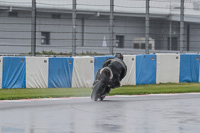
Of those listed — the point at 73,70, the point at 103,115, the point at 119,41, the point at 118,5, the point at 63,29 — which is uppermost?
the point at 118,5

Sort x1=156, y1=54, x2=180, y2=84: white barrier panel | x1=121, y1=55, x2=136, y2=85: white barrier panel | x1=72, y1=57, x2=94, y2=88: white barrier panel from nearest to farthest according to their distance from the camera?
x1=72, y1=57, x2=94, y2=88: white barrier panel, x1=121, y1=55, x2=136, y2=85: white barrier panel, x1=156, y1=54, x2=180, y2=84: white barrier panel

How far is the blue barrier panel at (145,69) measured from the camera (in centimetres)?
2236

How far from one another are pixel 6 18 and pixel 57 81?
8.60 m

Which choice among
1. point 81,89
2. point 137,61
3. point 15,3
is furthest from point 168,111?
point 15,3

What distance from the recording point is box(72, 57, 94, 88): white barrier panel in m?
20.9

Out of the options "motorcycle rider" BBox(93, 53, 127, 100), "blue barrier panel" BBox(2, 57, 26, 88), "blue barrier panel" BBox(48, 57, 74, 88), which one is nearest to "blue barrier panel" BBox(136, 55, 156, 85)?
"blue barrier panel" BBox(48, 57, 74, 88)

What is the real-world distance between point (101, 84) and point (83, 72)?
5573mm

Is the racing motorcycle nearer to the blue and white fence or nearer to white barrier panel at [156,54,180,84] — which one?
the blue and white fence

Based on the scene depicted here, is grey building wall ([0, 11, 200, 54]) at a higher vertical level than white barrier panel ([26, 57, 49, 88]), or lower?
higher

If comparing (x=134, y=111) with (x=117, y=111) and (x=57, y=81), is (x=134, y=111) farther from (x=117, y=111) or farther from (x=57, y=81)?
(x=57, y=81)

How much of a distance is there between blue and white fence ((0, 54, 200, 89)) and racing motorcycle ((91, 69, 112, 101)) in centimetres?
501

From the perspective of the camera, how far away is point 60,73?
67.5 feet

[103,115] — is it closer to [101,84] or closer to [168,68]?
[101,84]

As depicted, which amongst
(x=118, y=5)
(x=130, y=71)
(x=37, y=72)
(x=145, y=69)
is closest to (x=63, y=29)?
(x=118, y=5)
